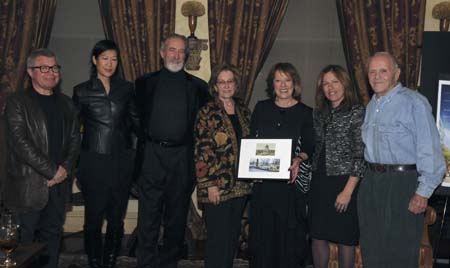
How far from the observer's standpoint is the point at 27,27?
6363mm

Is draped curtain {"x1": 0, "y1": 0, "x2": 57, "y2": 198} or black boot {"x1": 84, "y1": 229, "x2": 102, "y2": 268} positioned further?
draped curtain {"x1": 0, "y1": 0, "x2": 57, "y2": 198}

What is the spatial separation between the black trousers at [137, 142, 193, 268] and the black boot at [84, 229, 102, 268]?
32cm

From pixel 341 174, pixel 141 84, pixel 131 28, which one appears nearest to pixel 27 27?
pixel 131 28

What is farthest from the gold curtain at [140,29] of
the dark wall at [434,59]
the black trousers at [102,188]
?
the dark wall at [434,59]

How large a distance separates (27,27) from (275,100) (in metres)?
3.25

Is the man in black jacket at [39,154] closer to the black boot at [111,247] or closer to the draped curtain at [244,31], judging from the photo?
the black boot at [111,247]

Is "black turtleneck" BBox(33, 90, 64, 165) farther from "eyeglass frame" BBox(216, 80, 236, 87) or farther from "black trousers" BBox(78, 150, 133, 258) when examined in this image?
"eyeglass frame" BBox(216, 80, 236, 87)

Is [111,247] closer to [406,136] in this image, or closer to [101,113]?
[101,113]

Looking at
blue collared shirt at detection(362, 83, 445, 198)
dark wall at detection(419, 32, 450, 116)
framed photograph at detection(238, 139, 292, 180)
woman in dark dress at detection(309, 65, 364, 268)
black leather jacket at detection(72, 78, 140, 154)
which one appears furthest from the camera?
black leather jacket at detection(72, 78, 140, 154)

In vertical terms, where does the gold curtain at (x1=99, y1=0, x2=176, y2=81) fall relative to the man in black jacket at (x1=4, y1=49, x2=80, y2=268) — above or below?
above

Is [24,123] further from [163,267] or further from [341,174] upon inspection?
[341,174]

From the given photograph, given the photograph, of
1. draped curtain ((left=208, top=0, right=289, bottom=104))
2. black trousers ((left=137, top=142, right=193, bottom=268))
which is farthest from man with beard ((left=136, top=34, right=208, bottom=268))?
draped curtain ((left=208, top=0, right=289, bottom=104))

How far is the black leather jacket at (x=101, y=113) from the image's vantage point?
15.2ft

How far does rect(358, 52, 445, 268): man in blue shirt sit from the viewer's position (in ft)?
12.1
